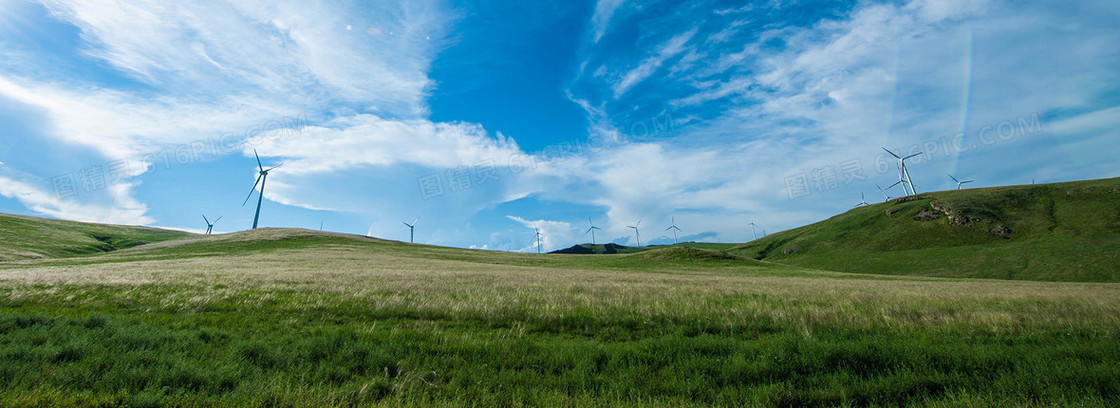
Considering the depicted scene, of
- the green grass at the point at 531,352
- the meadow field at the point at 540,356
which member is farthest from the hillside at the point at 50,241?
the meadow field at the point at 540,356

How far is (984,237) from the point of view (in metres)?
93.6

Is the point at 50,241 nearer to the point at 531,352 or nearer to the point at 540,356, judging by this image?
the point at 531,352

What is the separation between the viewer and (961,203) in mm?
111562

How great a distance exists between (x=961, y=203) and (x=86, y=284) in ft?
530

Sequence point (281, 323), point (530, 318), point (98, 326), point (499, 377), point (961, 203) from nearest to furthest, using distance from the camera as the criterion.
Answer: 1. point (499, 377)
2. point (98, 326)
3. point (281, 323)
4. point (530, 318)
5. point (961, 203)

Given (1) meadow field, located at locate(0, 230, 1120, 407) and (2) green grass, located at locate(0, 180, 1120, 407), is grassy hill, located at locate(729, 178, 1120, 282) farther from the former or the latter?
(1) meadow field, located at locate(0, 230, 1120, 407)

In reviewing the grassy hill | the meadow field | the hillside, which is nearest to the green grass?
the meadow field

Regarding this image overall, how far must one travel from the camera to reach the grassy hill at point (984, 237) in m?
68.3

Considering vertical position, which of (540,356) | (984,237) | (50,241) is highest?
(50,241)

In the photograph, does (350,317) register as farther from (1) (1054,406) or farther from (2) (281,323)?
(1) (1054,406)

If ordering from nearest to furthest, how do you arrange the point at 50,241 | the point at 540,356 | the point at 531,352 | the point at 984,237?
the point at 540,356, the point at 531,352, the point at 50,241, the point at 984,237

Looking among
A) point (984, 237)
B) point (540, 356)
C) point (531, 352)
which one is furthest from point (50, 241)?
point (984, 237)

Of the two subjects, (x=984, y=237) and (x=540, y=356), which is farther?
(x=984, y=237)

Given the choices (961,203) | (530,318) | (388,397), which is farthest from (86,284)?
(961,203)
